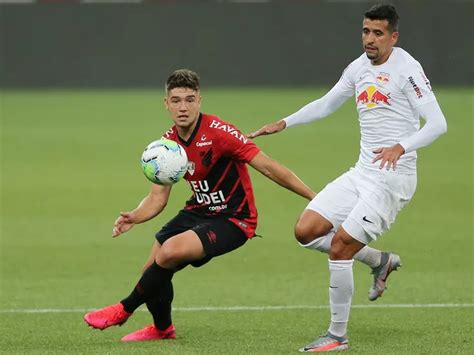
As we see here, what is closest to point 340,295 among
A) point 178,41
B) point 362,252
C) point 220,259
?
point 362,252

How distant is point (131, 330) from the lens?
8.88m

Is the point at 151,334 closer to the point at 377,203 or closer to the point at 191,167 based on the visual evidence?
the point at 191,167

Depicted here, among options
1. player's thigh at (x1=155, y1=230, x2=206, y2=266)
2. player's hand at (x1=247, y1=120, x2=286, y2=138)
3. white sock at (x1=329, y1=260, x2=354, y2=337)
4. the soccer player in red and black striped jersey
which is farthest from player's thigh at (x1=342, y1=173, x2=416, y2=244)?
player's thigh at (x1=155, y1=230, x2=206, y2=266)

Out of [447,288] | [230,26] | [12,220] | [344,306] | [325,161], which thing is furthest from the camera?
[230,26]

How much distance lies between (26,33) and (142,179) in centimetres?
1837

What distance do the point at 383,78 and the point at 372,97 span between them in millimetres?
189

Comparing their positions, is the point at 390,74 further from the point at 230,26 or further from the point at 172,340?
the point at 230,26

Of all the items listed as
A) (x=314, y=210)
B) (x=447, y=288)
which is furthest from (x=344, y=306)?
(x=447, y=288)

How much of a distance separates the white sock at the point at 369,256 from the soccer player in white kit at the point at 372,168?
0.40 metres

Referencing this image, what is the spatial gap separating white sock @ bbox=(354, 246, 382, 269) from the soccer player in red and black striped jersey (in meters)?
0.89

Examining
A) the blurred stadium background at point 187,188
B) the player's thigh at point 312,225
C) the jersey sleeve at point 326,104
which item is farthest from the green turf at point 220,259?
the jersey sleeve at point 326,104

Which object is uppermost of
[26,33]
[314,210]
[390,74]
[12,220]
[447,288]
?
[390,74]

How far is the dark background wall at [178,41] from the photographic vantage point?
34906 millimetres

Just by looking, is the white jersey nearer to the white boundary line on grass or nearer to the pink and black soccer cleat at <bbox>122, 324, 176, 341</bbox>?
the white boundary line on grass
